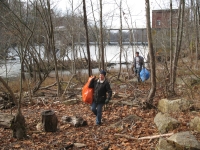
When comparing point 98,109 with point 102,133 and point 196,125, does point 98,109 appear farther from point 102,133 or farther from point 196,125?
point 196,125

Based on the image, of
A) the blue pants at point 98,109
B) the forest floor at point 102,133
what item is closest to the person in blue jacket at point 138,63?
the forest floor at point 102,133

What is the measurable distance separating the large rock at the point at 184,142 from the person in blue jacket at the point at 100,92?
2785 millimetres

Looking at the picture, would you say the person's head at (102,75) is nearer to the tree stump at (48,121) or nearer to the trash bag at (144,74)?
the tree stump at (48,121)

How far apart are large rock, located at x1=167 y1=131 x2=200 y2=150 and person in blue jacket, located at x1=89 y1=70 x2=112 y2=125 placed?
2785 mm

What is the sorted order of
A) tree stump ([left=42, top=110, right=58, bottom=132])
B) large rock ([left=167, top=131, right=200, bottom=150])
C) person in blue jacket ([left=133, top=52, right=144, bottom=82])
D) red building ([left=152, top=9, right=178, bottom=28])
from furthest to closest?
red building ([left=152, top=9, right=178, bottom=28])
person in blue jacket ([left=133, top=52, right=144, bottom=82])
tree stump ([left=42, top=110, right=58, bottom=132])
large rock ([left=167, top=131, right=200, bottom=150])

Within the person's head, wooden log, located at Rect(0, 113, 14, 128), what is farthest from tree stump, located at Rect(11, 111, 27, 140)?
the person's head

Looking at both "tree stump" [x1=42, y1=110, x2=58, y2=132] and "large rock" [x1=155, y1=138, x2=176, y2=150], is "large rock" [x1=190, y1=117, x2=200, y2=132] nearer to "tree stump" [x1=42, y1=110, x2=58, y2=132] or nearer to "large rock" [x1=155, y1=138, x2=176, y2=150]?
"large rock" [x1=155, y1=138, x2=176, y2=150]

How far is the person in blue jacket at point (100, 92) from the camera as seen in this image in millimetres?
6969

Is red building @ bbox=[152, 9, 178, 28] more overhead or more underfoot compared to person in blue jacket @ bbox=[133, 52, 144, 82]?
more overhead

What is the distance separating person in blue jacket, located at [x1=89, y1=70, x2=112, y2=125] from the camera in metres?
6.97

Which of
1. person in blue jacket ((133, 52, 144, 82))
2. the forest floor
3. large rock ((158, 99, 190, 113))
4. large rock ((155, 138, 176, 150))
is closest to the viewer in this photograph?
large rock ((155, 138, 176, 150))

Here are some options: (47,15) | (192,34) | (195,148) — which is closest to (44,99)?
(47,15)

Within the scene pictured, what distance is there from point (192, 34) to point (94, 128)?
20418mm

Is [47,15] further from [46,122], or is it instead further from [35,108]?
[46,122]
